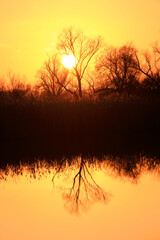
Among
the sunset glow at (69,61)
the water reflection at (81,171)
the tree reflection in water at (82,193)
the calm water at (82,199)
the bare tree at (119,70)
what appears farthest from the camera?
the sunset glow at (69,61)

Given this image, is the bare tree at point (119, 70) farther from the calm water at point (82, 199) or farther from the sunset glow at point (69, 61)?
the calm water at point (82, 199)

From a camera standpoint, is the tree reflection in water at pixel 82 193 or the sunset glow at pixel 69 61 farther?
the sunset glow at pixel 69 61

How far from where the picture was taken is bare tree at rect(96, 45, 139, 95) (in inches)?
1561

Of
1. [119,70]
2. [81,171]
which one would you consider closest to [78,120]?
[81,171]

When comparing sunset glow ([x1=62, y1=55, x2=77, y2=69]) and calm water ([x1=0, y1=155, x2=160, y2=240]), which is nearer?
calm water ([x1=0, y1=155, x2=160, y2=240])

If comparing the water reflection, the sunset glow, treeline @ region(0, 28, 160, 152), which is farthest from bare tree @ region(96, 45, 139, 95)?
the water reflection

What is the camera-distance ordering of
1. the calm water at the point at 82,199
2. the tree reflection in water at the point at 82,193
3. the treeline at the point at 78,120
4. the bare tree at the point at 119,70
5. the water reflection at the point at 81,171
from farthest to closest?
the bare tree at the point at 119,70
the treeline at the point at 78,120
the water reflection at the point at 81,171
the tree reflection in water at the point at 82,193
the calm water at the point at 82,199

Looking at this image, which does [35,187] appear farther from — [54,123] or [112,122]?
[112,122]

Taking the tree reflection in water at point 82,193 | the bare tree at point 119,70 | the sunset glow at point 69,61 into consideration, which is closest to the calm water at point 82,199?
the tree reflection in water at point 82,193

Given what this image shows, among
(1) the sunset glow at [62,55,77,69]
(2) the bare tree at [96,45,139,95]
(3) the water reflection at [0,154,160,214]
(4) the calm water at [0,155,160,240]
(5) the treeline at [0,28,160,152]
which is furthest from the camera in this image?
(1) the sunset glow at [62,55,77,69]

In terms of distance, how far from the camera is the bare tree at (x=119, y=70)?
130ft

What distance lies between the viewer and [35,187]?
472 inches

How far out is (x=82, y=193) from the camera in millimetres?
11609

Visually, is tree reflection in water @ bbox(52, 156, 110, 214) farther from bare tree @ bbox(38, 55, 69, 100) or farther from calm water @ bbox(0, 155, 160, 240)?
bare tree @ bbox(38, 55, 69, 100)
